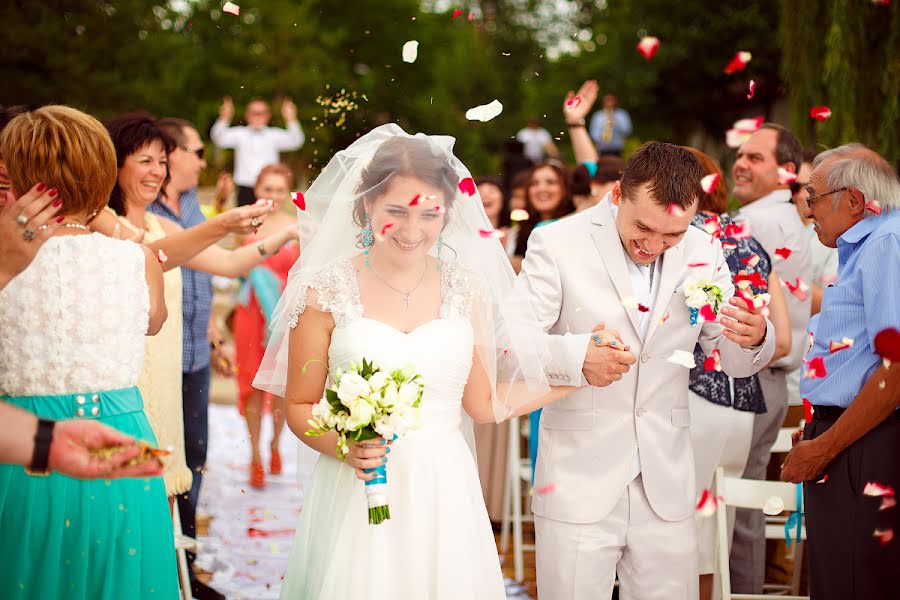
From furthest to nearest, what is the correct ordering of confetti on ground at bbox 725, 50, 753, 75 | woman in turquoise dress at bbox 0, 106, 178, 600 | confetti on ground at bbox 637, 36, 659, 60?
1. confetti on ground at bbox 725, 50, 753, 75
2. confetti on ground at bbox 637, 36, 659, 60
3. woman in turquoise dress at bbox 0, 106, 178, 600

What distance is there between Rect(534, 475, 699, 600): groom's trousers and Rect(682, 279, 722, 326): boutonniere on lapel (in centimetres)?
59

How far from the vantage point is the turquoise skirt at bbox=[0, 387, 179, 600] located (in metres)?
2.85

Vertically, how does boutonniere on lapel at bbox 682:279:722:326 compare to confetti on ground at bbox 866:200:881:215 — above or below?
below

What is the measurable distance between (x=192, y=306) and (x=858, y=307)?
134 inches

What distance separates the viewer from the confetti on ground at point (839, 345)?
3248 mm

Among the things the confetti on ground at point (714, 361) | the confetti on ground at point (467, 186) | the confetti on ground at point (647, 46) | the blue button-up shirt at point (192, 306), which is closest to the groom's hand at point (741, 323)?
the confetti on ground at point (714, 361)

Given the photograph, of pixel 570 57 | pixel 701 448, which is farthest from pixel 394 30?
pixel 701 448

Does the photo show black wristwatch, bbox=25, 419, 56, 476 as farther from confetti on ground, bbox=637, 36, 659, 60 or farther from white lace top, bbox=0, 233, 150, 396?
confetti on ground, bbox=637, 36, 659, 60

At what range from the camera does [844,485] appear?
10.6ft

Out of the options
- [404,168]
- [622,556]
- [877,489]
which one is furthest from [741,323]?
[404,168]

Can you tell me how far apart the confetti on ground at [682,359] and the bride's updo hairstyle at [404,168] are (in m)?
0.89

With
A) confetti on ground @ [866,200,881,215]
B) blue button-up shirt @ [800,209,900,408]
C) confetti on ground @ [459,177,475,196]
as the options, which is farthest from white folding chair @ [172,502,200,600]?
confetti on ground @ [866,200,881,215]

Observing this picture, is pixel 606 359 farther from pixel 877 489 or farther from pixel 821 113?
pixel 821 113

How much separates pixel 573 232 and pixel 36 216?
5.55ft
